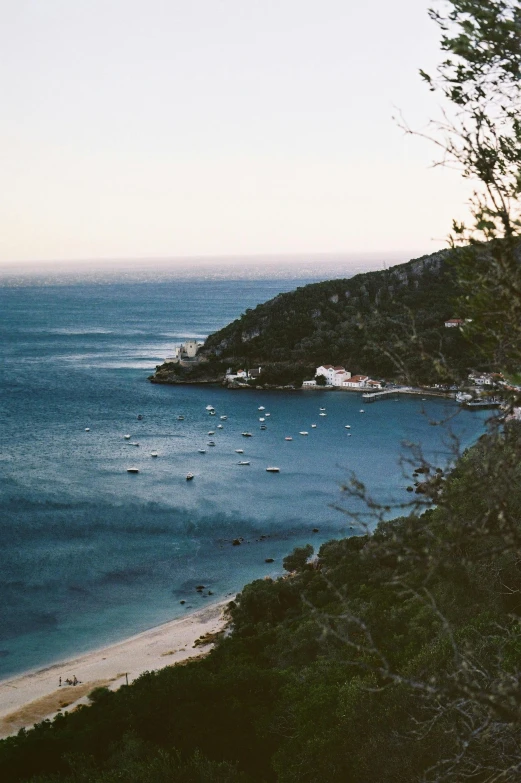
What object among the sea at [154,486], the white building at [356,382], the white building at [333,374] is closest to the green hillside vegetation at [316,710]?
the sea at [154,486]

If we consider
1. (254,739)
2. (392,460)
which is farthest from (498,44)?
(392,460)

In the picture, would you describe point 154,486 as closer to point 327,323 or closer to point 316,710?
point 316,710

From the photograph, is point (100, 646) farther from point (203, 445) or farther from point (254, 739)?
point (203, 445)

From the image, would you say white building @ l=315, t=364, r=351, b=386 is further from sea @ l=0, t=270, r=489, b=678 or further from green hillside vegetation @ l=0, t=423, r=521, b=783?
green hillside vegetation @ l=0, t=423, r=521, b=783

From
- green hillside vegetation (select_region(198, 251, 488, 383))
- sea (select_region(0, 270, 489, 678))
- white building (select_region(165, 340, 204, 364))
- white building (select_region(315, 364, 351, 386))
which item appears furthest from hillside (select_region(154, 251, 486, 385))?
sea (select_region(0, 270, 489, 678))

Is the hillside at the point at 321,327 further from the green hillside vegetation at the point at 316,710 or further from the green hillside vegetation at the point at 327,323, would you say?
the green hillside vegetation at the point at 316,710

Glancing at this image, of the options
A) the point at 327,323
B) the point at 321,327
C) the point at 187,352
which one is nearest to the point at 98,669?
the point at 187,352

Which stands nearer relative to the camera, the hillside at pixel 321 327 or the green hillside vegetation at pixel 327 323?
the hillside at pixel 321 327
